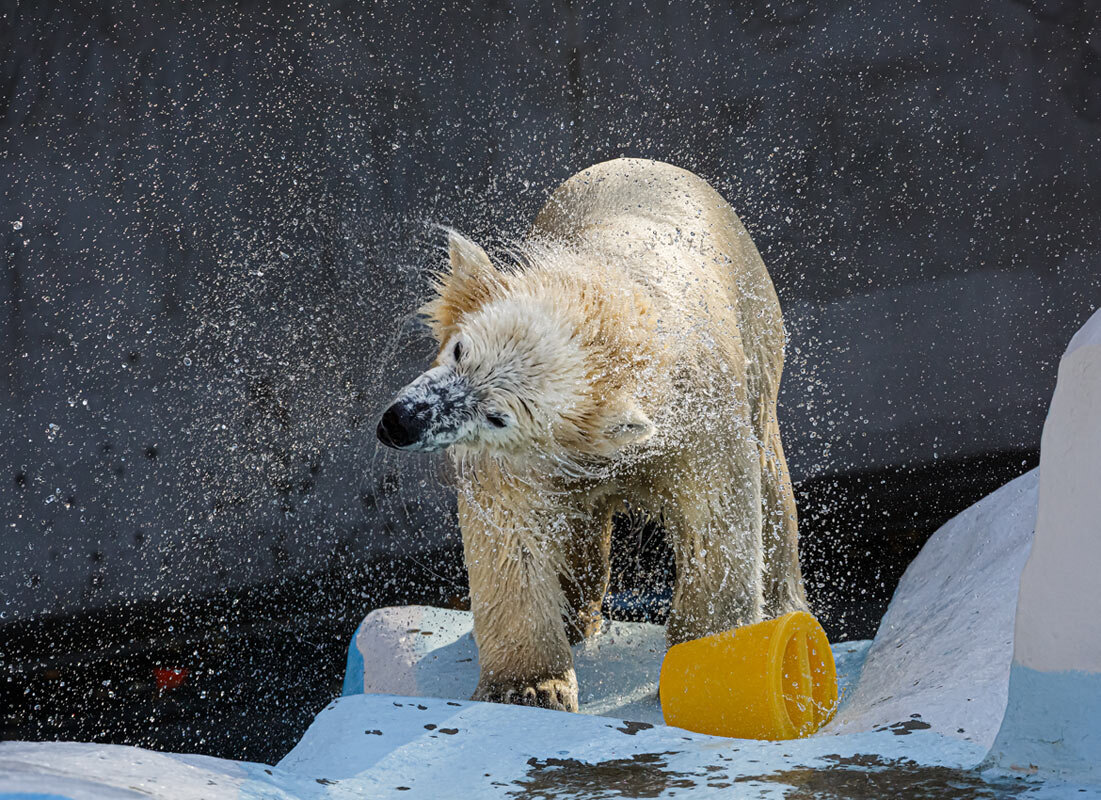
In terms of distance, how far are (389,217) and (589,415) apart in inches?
126

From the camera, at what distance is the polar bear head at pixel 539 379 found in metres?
2.05

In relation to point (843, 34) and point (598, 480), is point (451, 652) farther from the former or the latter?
point (843, 34)

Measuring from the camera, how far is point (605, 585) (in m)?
3.31

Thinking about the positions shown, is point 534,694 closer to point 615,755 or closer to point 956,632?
point 615,755

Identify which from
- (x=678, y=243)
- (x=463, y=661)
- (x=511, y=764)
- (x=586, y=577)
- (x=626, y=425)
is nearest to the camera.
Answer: (x=511, y=764)

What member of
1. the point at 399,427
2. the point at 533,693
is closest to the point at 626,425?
the point at 399,427

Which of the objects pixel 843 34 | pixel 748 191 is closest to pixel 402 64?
pixel 748 191

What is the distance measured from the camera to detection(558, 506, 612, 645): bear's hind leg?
10.0 ft

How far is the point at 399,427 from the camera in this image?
199 cm

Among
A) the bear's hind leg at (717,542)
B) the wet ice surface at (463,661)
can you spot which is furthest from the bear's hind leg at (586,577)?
the bear's hind leg at (717,542)

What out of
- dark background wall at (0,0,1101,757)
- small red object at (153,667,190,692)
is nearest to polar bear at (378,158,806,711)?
dark background wall at (0,0,1101,757)

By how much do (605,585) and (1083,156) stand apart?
372 cm

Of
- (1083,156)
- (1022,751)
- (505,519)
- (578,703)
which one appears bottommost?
(578,703)

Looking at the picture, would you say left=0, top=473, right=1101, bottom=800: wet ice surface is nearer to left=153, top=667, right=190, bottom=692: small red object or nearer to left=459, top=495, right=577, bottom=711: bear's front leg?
left=459, top=495, right=577, bottom=711: bear's front leg
